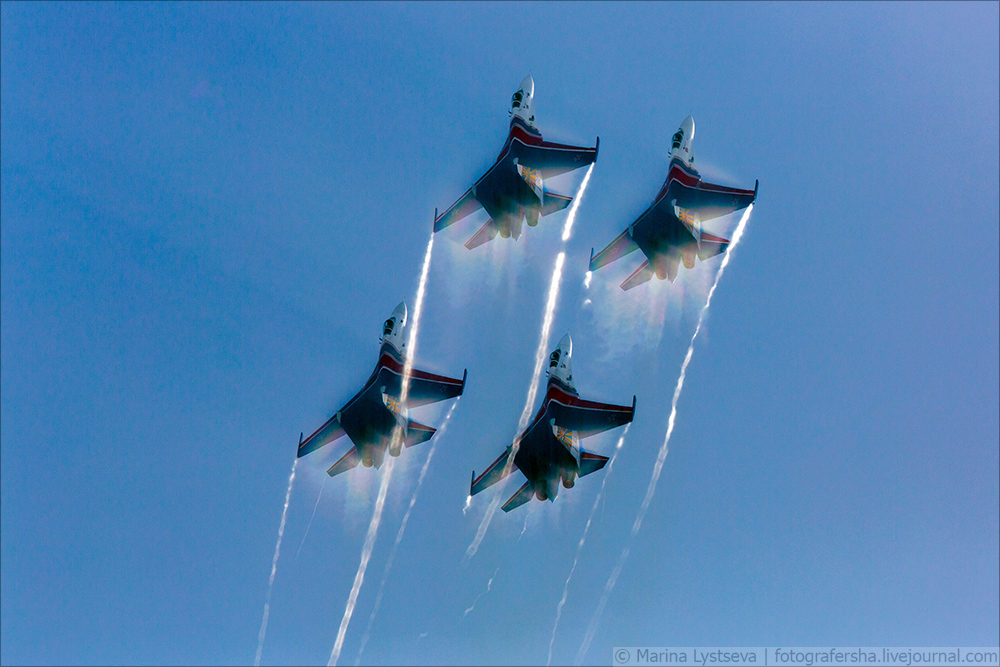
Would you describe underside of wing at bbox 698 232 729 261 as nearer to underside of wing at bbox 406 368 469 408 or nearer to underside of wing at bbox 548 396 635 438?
underside of wing at bbox 548 396 635 438

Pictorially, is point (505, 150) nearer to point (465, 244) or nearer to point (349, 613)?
point (465, 244)

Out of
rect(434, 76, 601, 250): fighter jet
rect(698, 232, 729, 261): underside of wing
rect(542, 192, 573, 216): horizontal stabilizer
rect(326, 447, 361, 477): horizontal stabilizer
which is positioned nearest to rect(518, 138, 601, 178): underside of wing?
rect(434, 76, 601, 250): fighter jet

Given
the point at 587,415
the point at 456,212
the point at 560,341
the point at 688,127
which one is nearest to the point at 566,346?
the point at 560,341

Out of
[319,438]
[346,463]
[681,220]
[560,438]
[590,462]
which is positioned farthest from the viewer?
[346,463]

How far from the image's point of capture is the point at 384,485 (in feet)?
202

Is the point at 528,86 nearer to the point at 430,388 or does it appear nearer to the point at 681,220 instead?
the point at 681,220

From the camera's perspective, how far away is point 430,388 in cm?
6312

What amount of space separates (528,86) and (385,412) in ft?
96.8

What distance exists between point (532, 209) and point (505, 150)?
5.16 m

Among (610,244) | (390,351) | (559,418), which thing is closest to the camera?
(559,418)

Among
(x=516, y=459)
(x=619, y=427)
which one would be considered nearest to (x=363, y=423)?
(x=516, y=459)

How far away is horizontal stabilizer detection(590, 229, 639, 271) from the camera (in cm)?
6794

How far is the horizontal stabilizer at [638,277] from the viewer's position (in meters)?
68.7

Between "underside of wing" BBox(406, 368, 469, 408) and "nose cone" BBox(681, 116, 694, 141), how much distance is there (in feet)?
87.7
